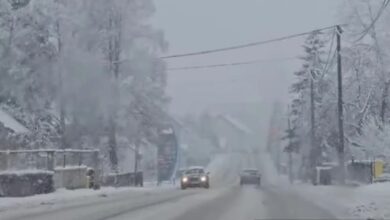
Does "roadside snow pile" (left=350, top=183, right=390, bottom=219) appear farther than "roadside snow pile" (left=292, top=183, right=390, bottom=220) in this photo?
No

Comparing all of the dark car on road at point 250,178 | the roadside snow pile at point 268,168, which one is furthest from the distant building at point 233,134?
the dark car on road at point 250,178

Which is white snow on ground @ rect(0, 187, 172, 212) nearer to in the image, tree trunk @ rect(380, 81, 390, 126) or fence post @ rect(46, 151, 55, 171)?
fence post @ rect(46, 151, 55, 171)

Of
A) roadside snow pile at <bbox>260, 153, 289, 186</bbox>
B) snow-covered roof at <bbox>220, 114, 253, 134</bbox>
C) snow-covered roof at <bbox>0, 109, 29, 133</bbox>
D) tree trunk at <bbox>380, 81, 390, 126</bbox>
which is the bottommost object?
roadside snow pile at <bbox>260, 153, 289, 186</bbox>

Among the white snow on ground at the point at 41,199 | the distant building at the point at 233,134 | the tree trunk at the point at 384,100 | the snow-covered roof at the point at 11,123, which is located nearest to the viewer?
the white snow on ground at the point at 41,199

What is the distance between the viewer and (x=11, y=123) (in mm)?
53594

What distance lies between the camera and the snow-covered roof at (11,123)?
52.7 meters

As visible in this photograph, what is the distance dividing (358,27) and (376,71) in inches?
139

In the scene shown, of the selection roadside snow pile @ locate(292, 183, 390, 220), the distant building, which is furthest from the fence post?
the distant building

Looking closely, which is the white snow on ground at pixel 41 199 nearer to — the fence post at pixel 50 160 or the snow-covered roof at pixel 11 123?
the fence post at pixel 50 160

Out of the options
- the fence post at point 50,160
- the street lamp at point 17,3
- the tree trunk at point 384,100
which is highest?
the street lamp at point 17,3

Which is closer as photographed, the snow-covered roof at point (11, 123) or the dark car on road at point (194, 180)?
the snow-covered roof at point (11, 123)

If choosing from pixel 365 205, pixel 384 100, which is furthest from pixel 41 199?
pixel 384 100

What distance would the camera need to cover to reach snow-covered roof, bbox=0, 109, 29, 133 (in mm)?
52719

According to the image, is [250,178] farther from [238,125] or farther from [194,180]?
[238,125]
